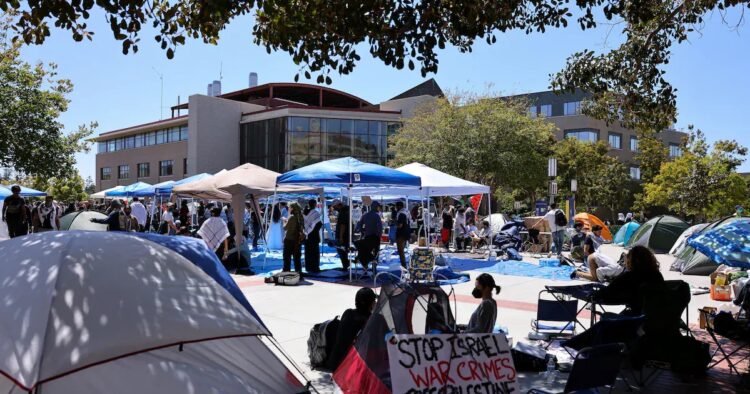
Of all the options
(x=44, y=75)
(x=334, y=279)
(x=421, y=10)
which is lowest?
(x=334, y=279)

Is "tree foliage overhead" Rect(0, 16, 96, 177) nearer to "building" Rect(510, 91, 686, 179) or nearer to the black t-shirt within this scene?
the black t-shirt

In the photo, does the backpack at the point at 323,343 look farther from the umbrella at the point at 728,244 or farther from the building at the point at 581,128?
the building at the point at 581,128

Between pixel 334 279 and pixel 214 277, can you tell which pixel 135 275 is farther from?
pixel 334 279

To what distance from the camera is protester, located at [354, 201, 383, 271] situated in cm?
1334

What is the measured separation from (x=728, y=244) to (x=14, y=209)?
51.0 ft

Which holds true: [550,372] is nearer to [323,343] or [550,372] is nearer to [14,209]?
[323,343]

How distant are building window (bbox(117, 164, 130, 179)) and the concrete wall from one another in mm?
14100

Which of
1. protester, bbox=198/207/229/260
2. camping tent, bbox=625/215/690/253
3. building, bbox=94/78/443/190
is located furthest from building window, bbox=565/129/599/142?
protester, bbox=198/207/229/260

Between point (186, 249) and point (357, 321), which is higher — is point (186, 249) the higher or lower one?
the higher one

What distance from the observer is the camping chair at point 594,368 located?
4.30 metres

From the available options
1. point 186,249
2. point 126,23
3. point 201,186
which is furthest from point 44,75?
point 186,249

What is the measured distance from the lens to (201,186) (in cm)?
1598

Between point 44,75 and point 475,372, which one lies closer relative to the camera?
point 475,372

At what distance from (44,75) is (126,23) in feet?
64.6
